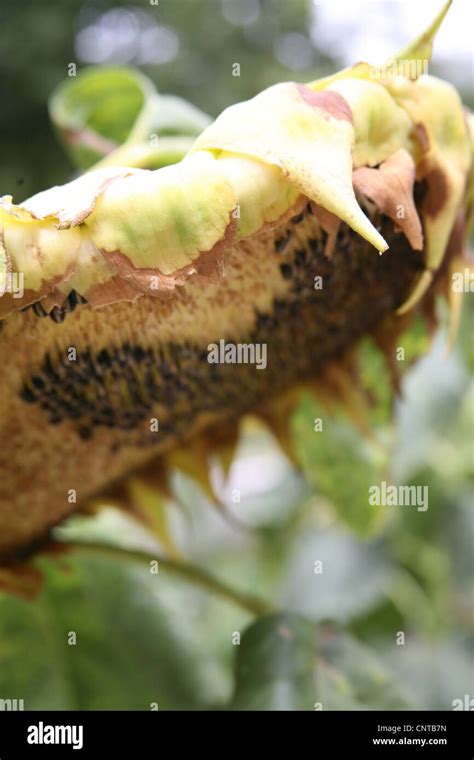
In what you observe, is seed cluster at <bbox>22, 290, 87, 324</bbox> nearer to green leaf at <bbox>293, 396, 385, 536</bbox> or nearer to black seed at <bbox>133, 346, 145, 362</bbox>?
black seed at <bbox>133, 346, 145, 362</bbox>

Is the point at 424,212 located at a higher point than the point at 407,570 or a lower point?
higher

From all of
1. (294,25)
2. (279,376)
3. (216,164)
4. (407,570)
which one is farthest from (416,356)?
(294,25)

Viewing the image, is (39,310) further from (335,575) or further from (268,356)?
(335,575)

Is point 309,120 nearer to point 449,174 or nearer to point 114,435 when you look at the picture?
point 449,174

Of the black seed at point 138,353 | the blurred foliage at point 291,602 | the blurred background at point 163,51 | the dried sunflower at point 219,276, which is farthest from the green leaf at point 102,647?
the blurred background at point 163,51

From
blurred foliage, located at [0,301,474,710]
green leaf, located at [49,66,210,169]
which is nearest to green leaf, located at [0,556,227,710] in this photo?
blurred foliage, located at [0,301,474,710]

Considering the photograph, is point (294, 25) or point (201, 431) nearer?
point (201, 431)

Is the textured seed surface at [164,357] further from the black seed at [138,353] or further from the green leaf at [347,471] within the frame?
the green leaf at [347,471]
